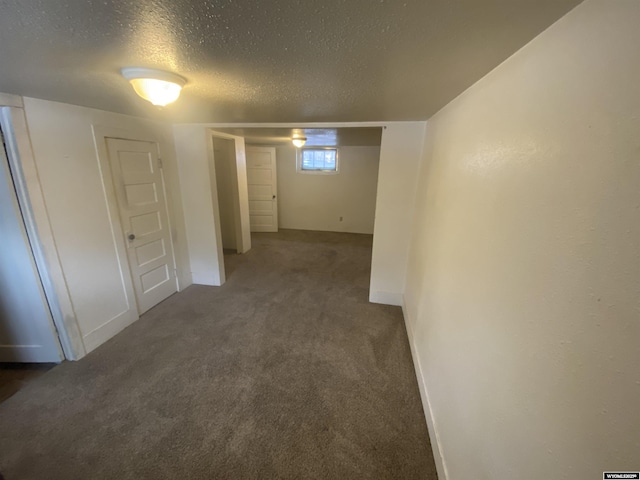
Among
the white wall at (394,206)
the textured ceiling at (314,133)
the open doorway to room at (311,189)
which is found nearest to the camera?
the white wall at (394,206)

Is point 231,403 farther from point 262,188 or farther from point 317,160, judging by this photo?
point 317,160

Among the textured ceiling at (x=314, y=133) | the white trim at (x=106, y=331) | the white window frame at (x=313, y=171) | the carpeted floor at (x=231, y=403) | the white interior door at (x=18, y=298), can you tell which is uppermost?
the textured ceiling at (x=314, y=133)

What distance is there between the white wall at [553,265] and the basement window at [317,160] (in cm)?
494

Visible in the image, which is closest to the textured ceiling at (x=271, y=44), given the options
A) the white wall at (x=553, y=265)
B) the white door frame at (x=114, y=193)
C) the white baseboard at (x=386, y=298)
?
the white wall at (x=553, y=265)

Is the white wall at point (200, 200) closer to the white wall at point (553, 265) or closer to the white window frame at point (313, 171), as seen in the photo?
the white window frame at point (313, 171)

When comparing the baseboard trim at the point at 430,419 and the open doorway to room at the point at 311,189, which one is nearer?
the baseboard trim at the point at 430,419

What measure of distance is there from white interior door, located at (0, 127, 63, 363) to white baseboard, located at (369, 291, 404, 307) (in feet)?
9.91

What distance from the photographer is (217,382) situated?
1.93m

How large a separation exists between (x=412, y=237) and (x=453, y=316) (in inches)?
58.8

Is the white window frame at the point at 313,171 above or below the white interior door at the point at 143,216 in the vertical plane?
above

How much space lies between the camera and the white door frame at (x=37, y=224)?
5.60ft

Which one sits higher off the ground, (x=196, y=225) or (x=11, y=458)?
(x=196, y=225)

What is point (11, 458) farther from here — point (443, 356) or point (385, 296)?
point (385, 296)

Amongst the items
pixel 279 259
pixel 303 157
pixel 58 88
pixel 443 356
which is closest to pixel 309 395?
pixel 443 356
